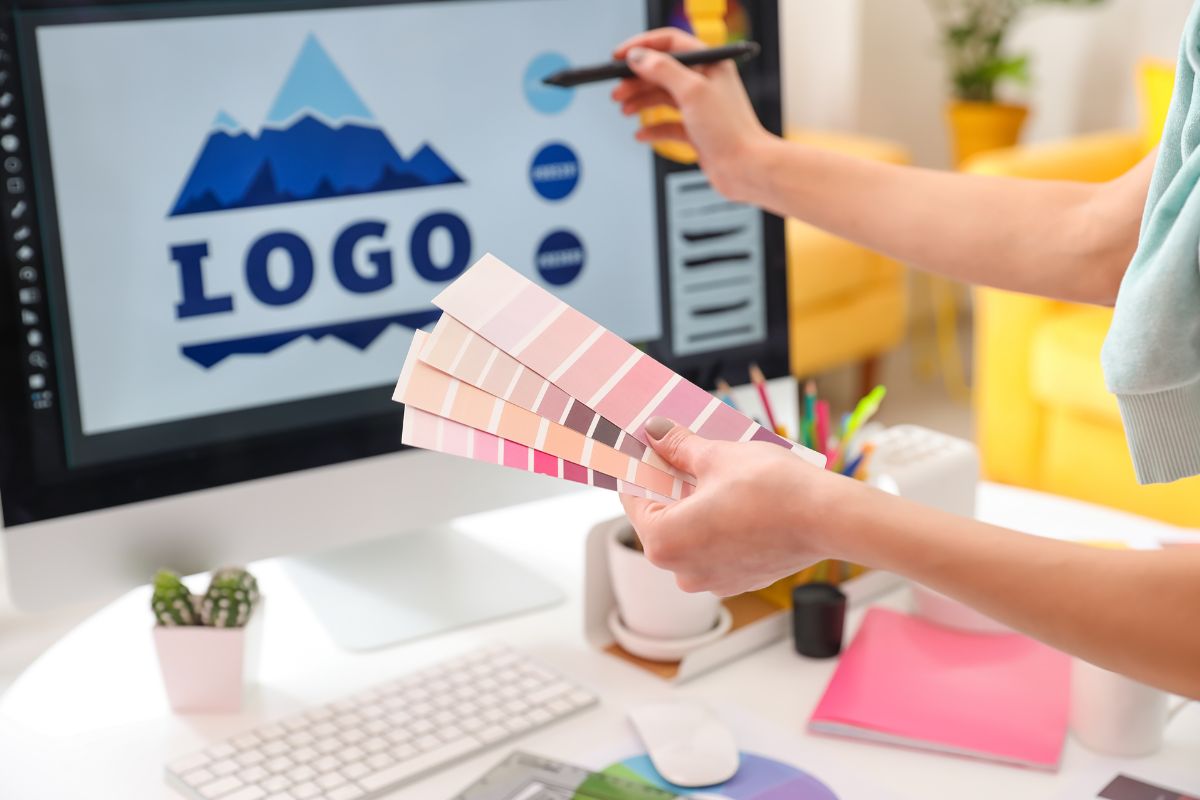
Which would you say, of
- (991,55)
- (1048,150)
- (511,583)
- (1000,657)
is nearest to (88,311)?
(511,583)

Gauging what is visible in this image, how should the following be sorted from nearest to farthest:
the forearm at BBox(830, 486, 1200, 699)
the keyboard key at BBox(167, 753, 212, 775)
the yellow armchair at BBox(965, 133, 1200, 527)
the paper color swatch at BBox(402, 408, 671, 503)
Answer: the forearm at BBox(830, 486, 1200, 699), the paper color swatch at BBox(402, 408, 671, 503), the keyboard key at BBox(167, 753, 212, 775), the yellow armchair at BBox(965, 133, 1200, 527)

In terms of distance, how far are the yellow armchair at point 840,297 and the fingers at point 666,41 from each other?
186cm

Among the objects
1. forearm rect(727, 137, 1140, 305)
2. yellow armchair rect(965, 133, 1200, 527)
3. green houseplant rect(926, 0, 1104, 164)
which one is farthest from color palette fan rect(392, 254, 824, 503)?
green houseplant rect(926, 0, 1104, 164)

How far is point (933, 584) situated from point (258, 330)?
51cm

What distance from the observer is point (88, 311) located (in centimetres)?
83

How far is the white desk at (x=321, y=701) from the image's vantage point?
792 mm

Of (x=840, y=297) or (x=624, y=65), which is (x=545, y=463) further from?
(x=840, y=297)

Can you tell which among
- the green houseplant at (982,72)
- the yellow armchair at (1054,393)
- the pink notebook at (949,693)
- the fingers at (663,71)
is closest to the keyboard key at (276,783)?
the pink notebook at (949,693)

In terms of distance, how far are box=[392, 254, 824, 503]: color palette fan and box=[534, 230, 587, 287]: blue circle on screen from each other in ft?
0.97

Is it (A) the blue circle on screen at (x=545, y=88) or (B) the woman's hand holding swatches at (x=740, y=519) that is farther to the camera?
(A) the blue circle on screen at (x=545, y=88)

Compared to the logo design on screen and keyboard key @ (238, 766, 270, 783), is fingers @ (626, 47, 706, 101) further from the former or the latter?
keyboard key @ (238, 766, 270, 783)

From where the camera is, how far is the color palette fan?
677mm

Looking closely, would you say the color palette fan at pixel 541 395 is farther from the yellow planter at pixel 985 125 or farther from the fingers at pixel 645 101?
the yellow planter at pixel 985 125

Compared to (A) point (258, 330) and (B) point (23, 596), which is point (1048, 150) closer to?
(A) point (258, 330)
